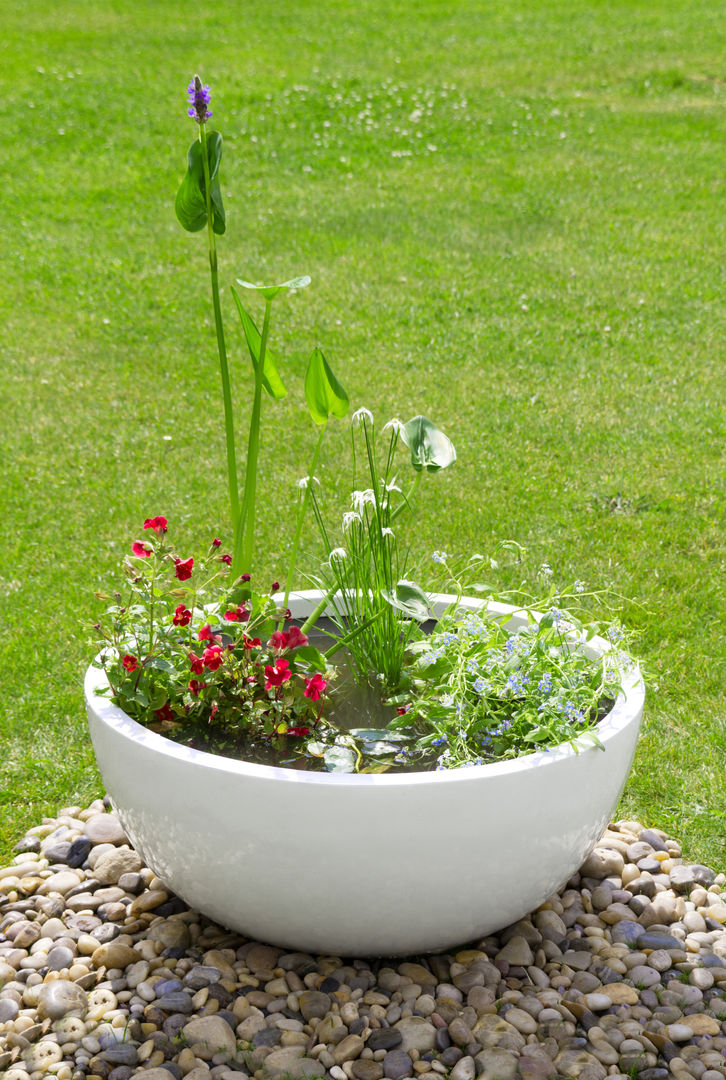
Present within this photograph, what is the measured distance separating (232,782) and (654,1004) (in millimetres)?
904

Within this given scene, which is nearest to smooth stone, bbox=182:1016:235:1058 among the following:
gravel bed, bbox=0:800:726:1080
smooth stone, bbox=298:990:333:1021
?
gravel bed, bbox=0:800:726:1080

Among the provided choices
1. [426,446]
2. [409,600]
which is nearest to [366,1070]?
[409,600]

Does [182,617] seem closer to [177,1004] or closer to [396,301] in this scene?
[177,1004]

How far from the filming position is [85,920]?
2330 millimetres

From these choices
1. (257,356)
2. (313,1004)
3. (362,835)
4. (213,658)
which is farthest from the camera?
(257,356)

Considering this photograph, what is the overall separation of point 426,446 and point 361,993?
3.65 feet

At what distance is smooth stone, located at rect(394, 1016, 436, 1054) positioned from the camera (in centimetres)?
198

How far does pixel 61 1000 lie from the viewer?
A: 2090 mm

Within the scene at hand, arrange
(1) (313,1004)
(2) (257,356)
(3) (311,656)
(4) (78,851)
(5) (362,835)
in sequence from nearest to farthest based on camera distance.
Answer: (5) (362,835)
(1) (313,1004)
(3) (311,656)
(2) (257,356)
(4) (78,851)

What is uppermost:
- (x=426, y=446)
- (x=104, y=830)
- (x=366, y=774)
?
(x=426, y=446)

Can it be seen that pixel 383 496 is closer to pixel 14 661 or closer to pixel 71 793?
pixel 71 793

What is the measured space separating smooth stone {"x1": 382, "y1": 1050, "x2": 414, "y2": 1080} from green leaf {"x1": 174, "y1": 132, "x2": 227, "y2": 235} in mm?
1571

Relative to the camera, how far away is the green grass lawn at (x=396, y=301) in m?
3.84

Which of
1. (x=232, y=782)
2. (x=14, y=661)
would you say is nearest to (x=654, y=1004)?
(x=232, y=782)
